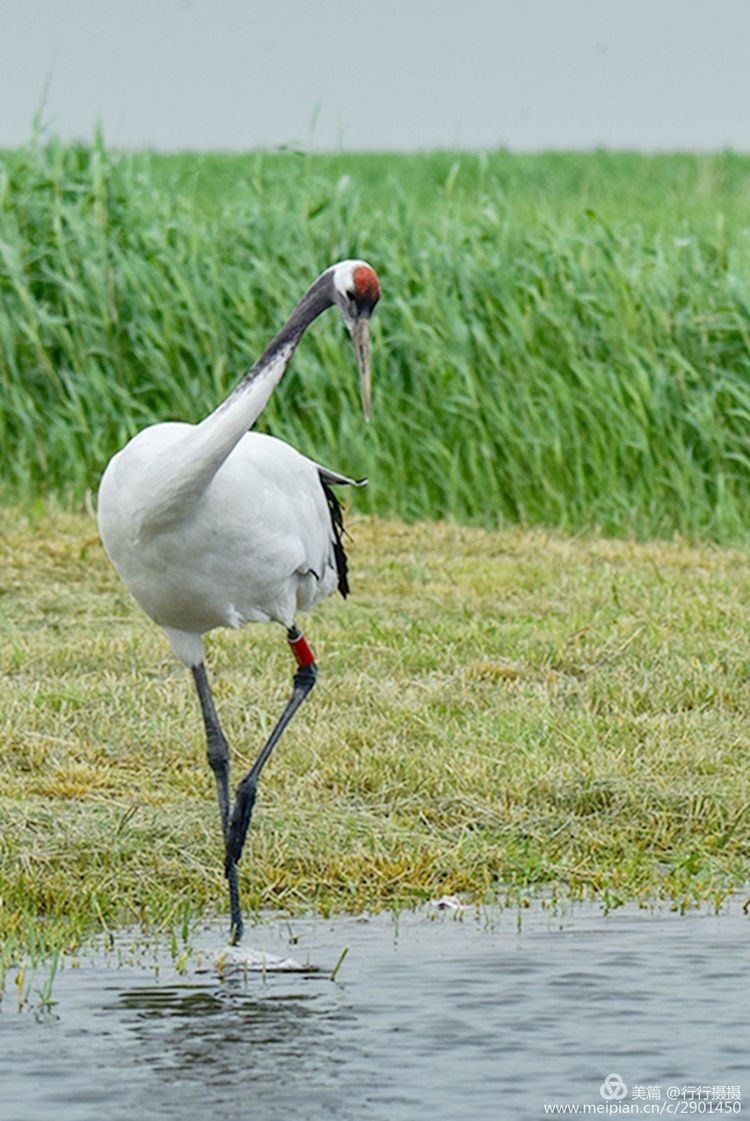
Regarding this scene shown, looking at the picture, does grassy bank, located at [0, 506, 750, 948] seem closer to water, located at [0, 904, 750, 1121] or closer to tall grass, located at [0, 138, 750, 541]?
water, located at [0, 904, 750, 1121]

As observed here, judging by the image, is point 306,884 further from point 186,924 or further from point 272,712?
point 272,712

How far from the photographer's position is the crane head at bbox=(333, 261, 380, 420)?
5918mm

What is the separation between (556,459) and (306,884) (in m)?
6.61

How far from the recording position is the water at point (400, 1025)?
176 inches

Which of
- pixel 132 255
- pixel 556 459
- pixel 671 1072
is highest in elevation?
pixel 132 255

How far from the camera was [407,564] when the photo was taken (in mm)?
10727

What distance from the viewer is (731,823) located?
6703 mm

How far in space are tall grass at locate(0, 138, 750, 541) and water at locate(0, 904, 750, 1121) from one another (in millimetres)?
6740

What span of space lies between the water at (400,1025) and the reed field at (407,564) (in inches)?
14.0

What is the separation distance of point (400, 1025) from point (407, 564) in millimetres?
5902

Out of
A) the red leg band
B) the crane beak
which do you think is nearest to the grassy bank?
the red leg band

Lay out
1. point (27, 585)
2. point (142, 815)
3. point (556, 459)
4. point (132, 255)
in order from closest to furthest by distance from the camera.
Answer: point (142, 815) < point (27, 585) < point (556, 459) < point (132, 255)

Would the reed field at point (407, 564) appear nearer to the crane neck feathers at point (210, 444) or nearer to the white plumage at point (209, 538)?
the white plumage at point (209, 538)

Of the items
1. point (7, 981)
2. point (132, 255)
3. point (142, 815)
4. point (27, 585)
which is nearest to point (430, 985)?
point (7, 981)
